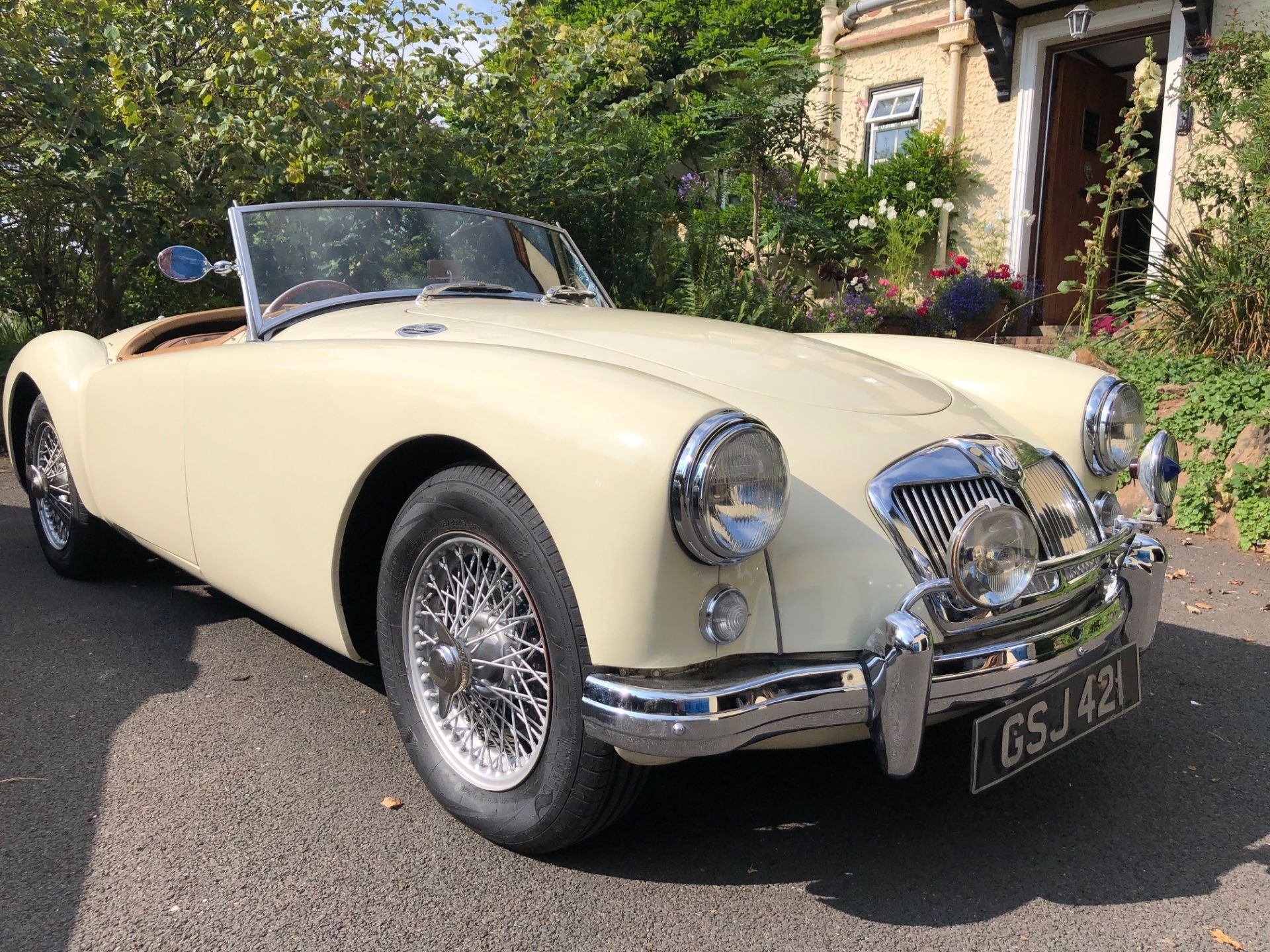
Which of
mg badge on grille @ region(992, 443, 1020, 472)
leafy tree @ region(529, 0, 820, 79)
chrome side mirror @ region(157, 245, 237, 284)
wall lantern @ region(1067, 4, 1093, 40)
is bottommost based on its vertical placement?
mg badge on grille @ region(992, 443, 1020, 472)

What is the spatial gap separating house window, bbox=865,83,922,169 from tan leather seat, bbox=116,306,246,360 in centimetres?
719

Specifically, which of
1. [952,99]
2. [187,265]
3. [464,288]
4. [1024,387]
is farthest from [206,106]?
[952,99]

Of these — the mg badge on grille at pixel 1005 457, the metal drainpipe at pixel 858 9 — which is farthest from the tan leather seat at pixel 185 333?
the metal drainpipe at pixel 858 9

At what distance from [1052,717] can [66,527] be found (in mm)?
Result: 3583

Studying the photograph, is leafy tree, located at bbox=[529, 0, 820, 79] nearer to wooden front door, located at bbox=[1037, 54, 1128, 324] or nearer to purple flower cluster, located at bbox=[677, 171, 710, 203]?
purple flower cluster, located at bbox=[677, 171, 710, 203]

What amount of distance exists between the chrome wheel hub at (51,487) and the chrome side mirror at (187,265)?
1132 mm

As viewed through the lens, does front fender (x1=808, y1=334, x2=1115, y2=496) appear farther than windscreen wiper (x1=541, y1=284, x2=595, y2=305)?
No

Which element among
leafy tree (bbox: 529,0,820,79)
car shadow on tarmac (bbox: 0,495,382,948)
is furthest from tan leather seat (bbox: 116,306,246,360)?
leafy tree (bbox: 529,0,820,79)

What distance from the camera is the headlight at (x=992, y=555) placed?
1.80 m

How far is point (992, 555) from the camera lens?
1.83m

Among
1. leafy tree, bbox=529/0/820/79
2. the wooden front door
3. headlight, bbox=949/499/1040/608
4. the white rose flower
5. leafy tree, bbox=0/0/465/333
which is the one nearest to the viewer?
headlight, bbox=949/499/1040/608

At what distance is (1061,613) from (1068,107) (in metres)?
8.36

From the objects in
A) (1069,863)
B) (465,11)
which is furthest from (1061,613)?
(465,11)

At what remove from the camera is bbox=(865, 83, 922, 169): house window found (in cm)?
959
